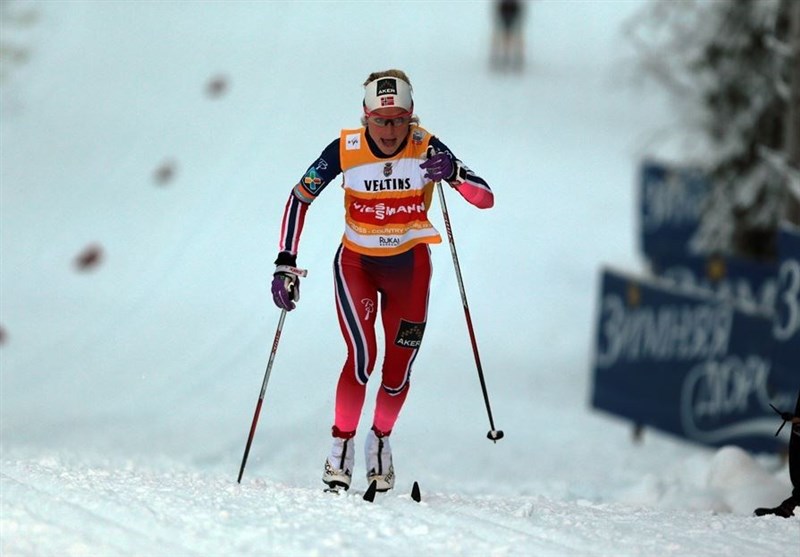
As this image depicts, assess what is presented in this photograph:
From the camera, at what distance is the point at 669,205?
15414 millimetres

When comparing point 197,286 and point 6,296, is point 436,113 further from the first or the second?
point 6,296

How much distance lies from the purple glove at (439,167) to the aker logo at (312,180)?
518 millimetres

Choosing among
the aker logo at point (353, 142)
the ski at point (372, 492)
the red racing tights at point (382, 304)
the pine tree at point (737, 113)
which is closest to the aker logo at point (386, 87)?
the aker logo at point (353, 142)

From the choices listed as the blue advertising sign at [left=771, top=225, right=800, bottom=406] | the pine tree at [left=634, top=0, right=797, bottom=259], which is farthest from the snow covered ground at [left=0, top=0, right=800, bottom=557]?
the pine tree at [left=634, top=0, right=797, bottom=259]

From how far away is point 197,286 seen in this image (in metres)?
18.0

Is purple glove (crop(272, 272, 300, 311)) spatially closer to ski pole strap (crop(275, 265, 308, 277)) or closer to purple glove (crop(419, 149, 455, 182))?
ski pole strap (crop(275, 265, 308, 277))

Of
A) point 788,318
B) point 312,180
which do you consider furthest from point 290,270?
point 788,318

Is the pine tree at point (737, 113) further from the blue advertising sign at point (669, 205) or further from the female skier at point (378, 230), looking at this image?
the female skier at point (378, 230)

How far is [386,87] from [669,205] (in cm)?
991

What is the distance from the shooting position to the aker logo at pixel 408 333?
6.18 m

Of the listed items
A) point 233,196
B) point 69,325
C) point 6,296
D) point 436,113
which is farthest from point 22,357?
point 436,113

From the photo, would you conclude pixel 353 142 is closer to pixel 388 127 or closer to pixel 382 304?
pixel 388 127

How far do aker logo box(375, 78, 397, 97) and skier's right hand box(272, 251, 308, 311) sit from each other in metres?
0.85

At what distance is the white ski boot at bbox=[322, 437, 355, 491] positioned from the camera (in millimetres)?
Result: 6223
